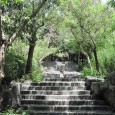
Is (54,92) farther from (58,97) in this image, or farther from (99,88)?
(99,88)

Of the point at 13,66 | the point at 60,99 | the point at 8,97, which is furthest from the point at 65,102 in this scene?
the point at 13,66

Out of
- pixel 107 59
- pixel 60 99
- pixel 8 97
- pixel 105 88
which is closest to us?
pixel 8 97

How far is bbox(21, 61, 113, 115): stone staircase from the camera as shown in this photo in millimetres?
12562

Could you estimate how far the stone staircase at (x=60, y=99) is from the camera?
12.6m

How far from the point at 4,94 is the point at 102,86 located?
4.53 meters

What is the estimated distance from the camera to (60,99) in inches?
538

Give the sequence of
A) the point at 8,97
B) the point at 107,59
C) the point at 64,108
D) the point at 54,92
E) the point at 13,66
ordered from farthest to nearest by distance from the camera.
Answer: the point at 107,59, the point at 13,66, the point at 54,92, the point at 64,108, the point at 8,97

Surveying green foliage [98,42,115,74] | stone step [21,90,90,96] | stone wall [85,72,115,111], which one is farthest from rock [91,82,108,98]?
green foliage [98,42,115,74]

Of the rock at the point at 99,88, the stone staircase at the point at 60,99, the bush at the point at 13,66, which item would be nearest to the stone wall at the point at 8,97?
the stone staircase at the point at 60,99

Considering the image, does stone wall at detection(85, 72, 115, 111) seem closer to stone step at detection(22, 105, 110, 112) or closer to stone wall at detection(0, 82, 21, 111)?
stone step at detection(22, 105, 110, 112)

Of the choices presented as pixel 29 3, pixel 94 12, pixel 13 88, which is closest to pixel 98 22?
pixel 94 12

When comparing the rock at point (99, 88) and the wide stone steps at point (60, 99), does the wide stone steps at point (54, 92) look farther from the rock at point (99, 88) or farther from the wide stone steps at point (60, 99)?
the rock at point (99, 88)

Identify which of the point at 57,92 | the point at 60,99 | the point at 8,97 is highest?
the point at 57,92

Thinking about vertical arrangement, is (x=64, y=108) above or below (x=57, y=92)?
below
